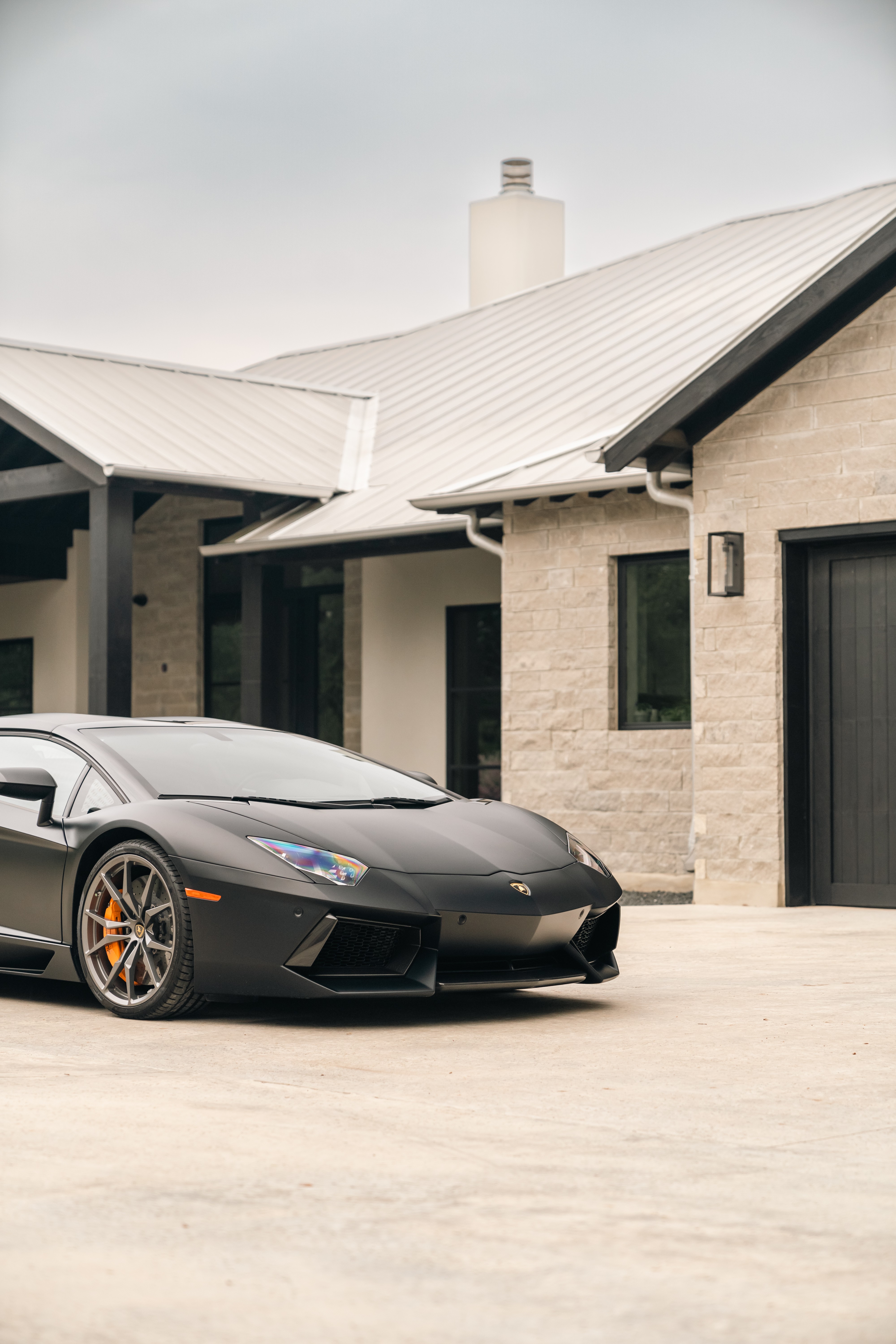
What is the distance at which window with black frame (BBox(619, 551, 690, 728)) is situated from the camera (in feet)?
43.5

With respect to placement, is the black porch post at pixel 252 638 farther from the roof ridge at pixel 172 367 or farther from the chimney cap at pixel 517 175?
the chimney cap at pixel 517 175

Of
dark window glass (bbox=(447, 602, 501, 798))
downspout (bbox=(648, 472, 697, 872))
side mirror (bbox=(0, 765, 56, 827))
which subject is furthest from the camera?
dark window glass (bbox=(447, 602, 501, 798))

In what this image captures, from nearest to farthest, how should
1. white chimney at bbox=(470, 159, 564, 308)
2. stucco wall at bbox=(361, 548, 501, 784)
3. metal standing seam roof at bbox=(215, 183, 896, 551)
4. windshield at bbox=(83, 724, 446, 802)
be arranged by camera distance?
windshield at bbox=(83, 724, 446, 802) < metal standing seam roof at bbox=(215, 183, 896, 551) < stucco wall at bbox=(361, 548, 501, 784) < white chimney at bbox=(470, 159, 564, 308)

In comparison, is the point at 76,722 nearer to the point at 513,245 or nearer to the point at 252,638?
the point at 252,638

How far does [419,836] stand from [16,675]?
15.1 meters

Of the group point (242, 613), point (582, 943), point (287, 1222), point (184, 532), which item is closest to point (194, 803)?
point (582, 943)

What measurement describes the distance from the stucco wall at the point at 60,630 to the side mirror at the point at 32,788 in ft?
41.1

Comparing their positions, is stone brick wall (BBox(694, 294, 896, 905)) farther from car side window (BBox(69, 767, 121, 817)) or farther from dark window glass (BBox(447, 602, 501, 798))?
car side window (BBox(69, 767, 121, 817))

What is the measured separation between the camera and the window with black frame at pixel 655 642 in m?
13.3

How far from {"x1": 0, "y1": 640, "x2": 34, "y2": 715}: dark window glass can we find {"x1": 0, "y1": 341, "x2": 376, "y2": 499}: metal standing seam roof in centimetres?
441

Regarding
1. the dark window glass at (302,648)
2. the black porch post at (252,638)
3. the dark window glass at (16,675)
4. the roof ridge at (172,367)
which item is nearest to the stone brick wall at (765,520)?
the black porch post at (252,638)

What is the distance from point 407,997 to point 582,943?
715 mm

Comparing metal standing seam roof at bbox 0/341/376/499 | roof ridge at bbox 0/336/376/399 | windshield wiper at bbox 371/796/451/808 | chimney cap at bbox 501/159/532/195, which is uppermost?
chimney cap at bbox 501/159/532/195

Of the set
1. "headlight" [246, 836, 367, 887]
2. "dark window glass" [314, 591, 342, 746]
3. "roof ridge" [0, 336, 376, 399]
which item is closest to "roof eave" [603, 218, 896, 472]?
"headlight" [246, 836, 367, 887]
